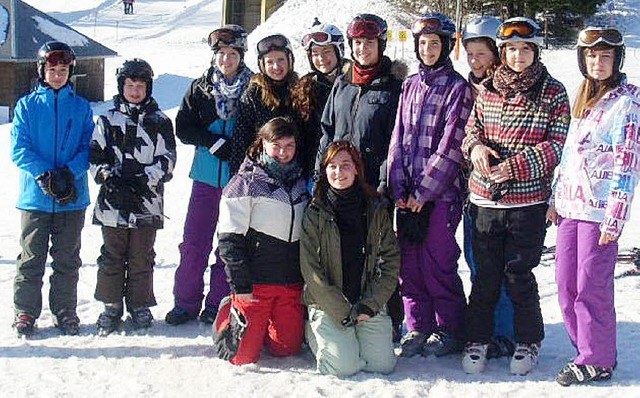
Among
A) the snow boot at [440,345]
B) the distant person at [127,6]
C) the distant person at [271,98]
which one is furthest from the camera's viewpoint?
the distant person at [127,6]

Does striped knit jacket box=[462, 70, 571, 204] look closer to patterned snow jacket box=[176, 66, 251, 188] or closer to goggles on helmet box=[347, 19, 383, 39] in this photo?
goggles on helmet box=[347, 19, 383, 39]

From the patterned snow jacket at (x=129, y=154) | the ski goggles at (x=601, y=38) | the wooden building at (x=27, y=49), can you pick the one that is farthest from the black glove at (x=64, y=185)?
the wooden building at (x=27, y=49)

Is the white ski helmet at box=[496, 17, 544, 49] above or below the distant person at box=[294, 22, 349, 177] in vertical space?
above

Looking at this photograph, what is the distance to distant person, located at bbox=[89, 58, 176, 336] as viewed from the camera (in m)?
5.27

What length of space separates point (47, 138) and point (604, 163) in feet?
11.5

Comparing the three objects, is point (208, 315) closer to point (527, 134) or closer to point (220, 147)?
point (220, 147)

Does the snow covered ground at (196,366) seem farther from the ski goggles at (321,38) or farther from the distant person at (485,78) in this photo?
the ski goggles at (321,38)

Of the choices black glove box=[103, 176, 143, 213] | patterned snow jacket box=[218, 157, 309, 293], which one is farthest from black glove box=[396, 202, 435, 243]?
black glove box=[103, 176, 143, 213]

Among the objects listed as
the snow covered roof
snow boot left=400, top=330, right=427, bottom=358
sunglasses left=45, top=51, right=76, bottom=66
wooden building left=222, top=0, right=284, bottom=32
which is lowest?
snow boot left=400, top=330, right=427, bottom=358

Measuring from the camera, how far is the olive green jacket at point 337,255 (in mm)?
4734

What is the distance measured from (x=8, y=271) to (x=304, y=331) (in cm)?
308

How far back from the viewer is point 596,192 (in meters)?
4.37

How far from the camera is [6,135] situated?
15852 millimetres

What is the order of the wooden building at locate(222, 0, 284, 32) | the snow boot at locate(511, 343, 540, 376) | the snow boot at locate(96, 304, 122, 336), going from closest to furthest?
the snow boot at locate(511, 343, 540, 376) < the snow boot at locate(96, 304, 122, 336) < the wooden building at locate(222, 0, 284, 32)
